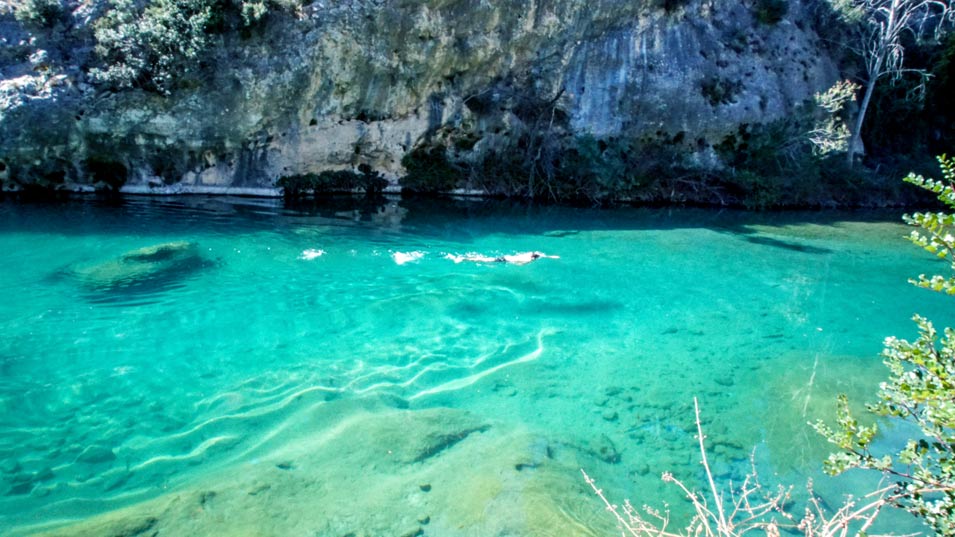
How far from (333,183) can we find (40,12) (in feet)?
29.5

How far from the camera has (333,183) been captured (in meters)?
20.5

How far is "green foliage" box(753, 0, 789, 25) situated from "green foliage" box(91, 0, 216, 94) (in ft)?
67.1

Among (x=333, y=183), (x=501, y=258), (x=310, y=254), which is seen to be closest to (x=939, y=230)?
(x=501, y=258)

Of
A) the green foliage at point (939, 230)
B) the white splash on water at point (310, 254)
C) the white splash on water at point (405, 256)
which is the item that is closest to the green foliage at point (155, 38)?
the white splash on water at point (310, 254)

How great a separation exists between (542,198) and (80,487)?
17895 millimetres

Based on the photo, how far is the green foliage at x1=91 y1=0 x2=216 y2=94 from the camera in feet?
50.6

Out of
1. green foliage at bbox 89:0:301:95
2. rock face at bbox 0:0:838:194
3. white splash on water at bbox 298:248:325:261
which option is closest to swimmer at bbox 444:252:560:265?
white splash on water at bbox 298:248:325:261

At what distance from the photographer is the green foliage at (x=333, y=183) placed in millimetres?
19519

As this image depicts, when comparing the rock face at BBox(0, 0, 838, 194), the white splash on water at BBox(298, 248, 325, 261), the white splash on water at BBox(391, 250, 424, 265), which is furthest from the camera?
the rock face at BBox(0, 0, 838, 194)

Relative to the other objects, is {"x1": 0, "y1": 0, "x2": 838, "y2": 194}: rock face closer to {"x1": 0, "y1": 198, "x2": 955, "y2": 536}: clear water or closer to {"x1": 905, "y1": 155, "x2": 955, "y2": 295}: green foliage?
{"x1": 0, "y1": 198, "x2": 955, "y2": 536}: clear water

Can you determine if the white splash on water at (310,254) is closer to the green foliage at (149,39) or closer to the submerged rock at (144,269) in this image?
the submerged rock at (144,269)

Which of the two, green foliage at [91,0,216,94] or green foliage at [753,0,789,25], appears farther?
green foliage at [753,0,789,25]

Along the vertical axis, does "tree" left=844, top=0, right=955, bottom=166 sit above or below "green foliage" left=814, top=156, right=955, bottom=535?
above

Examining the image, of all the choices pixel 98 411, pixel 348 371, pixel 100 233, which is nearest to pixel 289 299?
pixel 348 371
